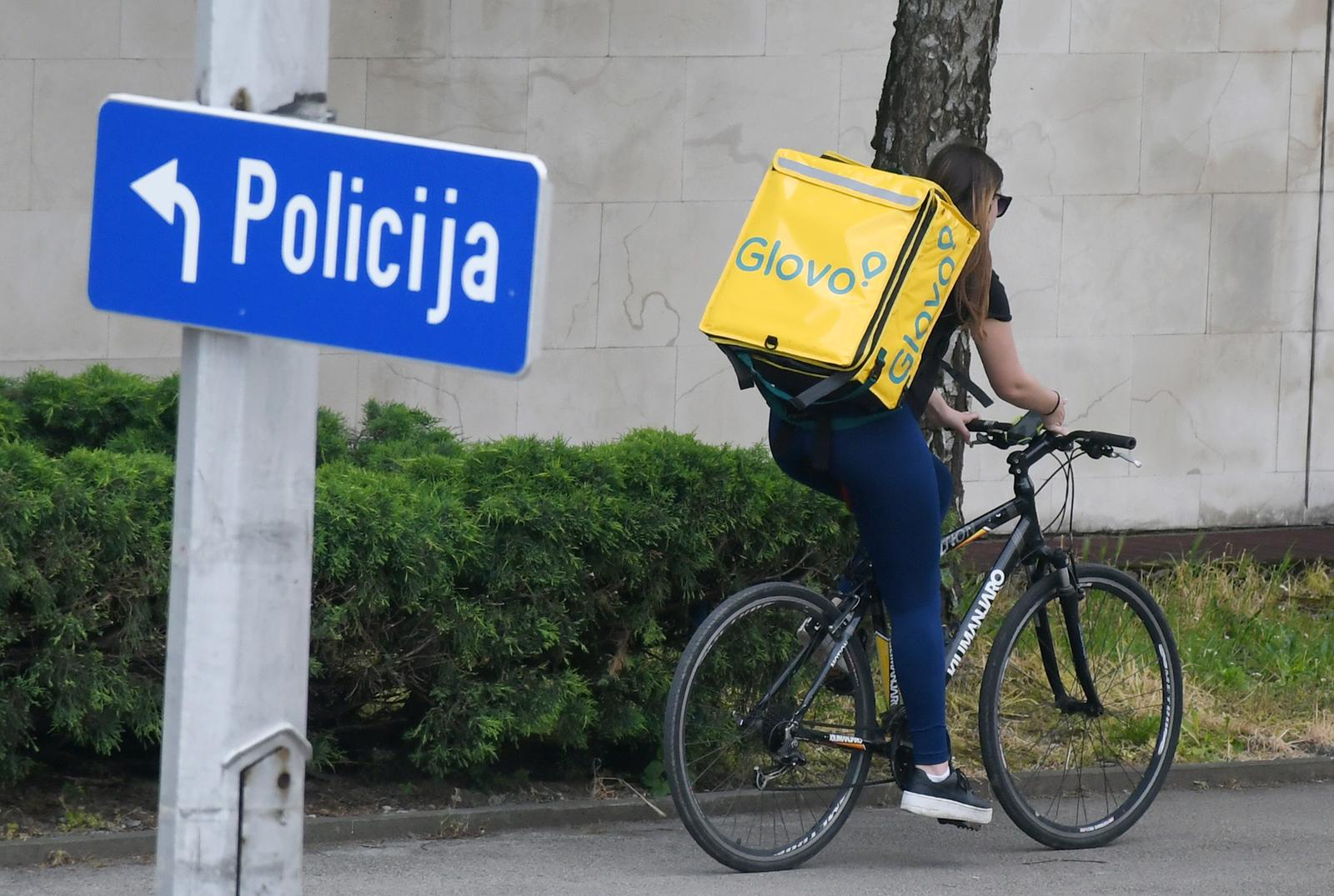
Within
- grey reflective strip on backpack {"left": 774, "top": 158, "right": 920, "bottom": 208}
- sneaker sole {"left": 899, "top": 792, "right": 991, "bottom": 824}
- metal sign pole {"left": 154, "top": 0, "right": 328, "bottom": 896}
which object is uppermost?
grey reflective strip on backpack {"left": 774, "top": 158, "right": 920, "bottom": 208}

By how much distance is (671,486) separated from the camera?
16.2 ft

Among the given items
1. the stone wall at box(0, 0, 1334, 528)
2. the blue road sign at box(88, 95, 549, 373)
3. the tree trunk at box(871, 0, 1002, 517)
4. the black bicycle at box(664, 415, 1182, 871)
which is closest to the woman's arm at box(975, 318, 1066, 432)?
the black bicycle at box(664, 415, 1182, 871)

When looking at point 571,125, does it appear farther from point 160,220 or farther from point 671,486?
point 160,220

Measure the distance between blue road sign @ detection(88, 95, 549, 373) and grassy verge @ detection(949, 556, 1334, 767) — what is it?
3.90m

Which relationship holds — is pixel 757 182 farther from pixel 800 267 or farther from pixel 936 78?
pixel 800 267

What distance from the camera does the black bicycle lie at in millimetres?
4574

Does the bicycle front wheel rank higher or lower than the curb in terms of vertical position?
higher

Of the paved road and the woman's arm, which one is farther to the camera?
the woman's arm

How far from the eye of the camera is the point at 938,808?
458 centimetres

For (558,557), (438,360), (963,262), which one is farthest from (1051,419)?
(438,360)

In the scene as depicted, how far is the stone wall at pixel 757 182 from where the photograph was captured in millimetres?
7633

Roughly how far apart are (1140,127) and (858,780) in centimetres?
460

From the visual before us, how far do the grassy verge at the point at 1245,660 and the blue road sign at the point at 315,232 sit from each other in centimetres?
390

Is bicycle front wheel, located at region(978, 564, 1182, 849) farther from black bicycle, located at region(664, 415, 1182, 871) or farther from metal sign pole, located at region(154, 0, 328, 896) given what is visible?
metal sign pole, located at region(154, 0, 328, 896)
